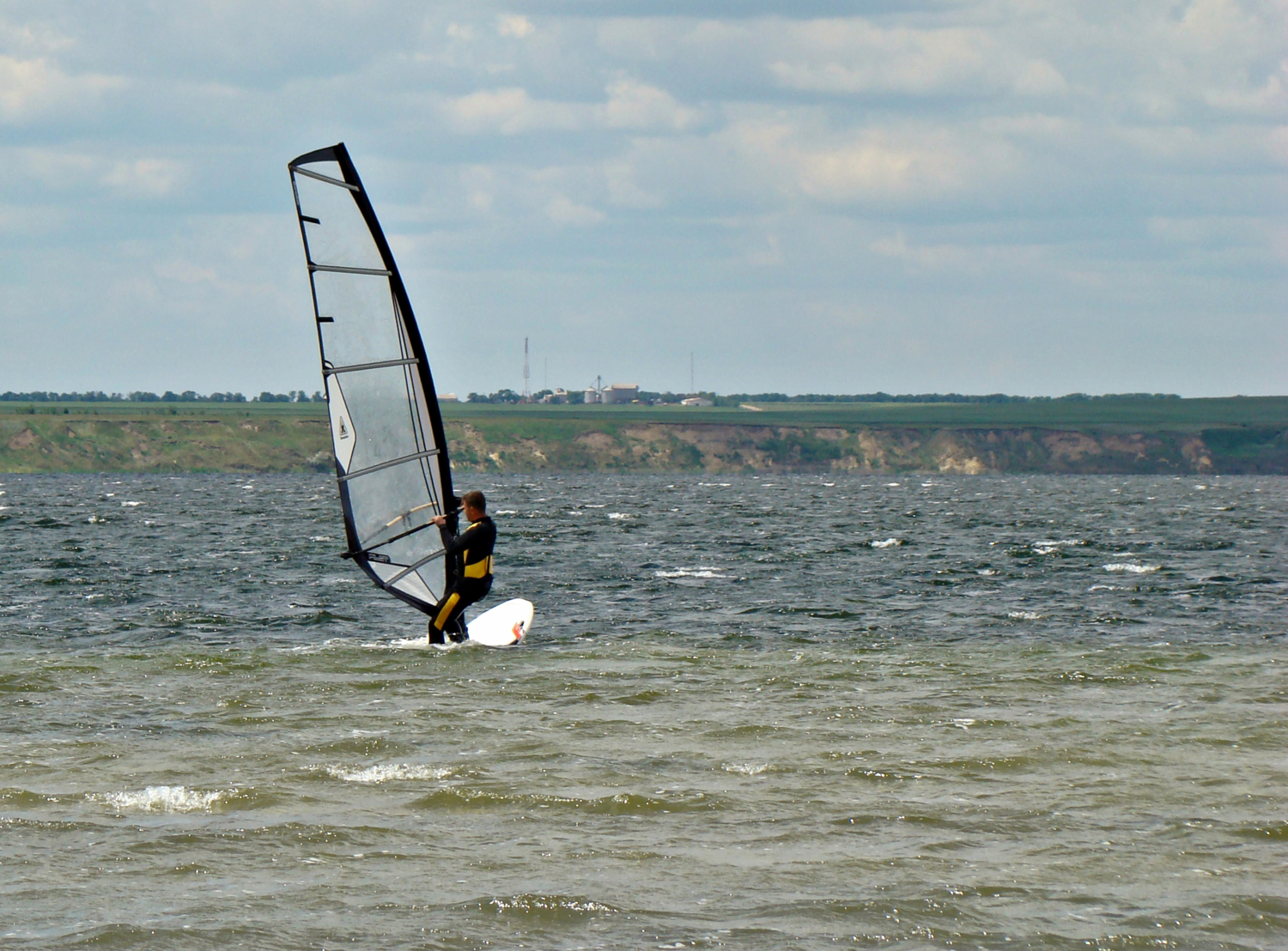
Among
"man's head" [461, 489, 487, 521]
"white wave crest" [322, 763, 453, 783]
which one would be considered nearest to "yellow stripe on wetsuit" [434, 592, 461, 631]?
"man's head" [461, 489, 487, 521]

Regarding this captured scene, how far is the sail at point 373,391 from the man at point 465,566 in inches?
10.3

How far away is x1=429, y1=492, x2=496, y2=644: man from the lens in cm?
1758

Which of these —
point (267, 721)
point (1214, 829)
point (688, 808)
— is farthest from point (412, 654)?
point (1214, 829)

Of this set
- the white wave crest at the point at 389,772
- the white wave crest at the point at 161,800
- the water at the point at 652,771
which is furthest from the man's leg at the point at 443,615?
the white wave crest at the point at 161,800

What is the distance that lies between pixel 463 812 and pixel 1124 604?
17.9m

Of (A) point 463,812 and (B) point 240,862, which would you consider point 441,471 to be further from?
(B) point 240,862

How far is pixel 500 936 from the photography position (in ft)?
26.5

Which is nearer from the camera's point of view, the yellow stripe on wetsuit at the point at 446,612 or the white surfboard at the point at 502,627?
the yellow stripe on wetsuit at the point at 446,612

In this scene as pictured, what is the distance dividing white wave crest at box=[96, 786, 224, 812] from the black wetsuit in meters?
6.29

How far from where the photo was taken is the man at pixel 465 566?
17578 mm

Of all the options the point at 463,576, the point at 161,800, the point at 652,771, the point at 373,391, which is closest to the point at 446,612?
the point at 463,576

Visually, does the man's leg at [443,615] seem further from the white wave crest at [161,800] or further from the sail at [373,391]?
the white wave crest at [161,800]

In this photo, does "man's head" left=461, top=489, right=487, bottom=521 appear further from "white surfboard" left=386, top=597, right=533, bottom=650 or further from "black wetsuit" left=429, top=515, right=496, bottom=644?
"white surfboard" left=386, top=597, right=533, bottom=650

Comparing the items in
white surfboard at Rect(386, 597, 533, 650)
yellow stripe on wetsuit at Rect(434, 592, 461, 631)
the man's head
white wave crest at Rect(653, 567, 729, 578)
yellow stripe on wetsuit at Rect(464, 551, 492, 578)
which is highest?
the man's head
